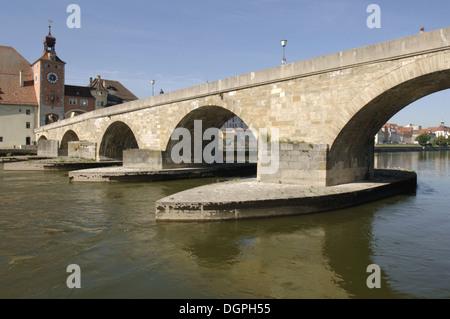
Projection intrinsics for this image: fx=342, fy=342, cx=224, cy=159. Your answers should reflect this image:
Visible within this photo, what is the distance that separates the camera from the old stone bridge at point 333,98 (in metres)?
9.13

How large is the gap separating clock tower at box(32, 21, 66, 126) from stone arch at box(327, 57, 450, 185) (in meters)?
51.1

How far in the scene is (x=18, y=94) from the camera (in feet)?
171

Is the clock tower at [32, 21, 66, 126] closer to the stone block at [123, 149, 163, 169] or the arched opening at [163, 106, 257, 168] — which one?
the stone block at [123, 149, 163, 169]

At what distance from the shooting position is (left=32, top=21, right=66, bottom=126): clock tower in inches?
2028

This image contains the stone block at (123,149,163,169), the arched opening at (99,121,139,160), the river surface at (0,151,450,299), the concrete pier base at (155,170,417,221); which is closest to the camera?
the river surface at (0,151,450,299)

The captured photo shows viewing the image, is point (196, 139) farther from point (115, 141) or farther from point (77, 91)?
point (77, 91)

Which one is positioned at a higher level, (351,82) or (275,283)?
(351,82)

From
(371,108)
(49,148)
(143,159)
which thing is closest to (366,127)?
(371,108)

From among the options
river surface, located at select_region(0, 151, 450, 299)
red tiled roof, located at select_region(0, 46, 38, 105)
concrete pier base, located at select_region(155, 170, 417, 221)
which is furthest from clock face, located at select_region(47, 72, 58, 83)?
concrete pier base, located at select_region(155, 170, 417, 221)

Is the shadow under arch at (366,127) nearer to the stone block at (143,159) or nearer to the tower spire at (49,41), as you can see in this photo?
the stone block at (143,159)

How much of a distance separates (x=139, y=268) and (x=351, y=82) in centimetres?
824

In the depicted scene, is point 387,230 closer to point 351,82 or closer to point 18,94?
point 351,82

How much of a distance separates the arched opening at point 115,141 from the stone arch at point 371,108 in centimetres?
1863
